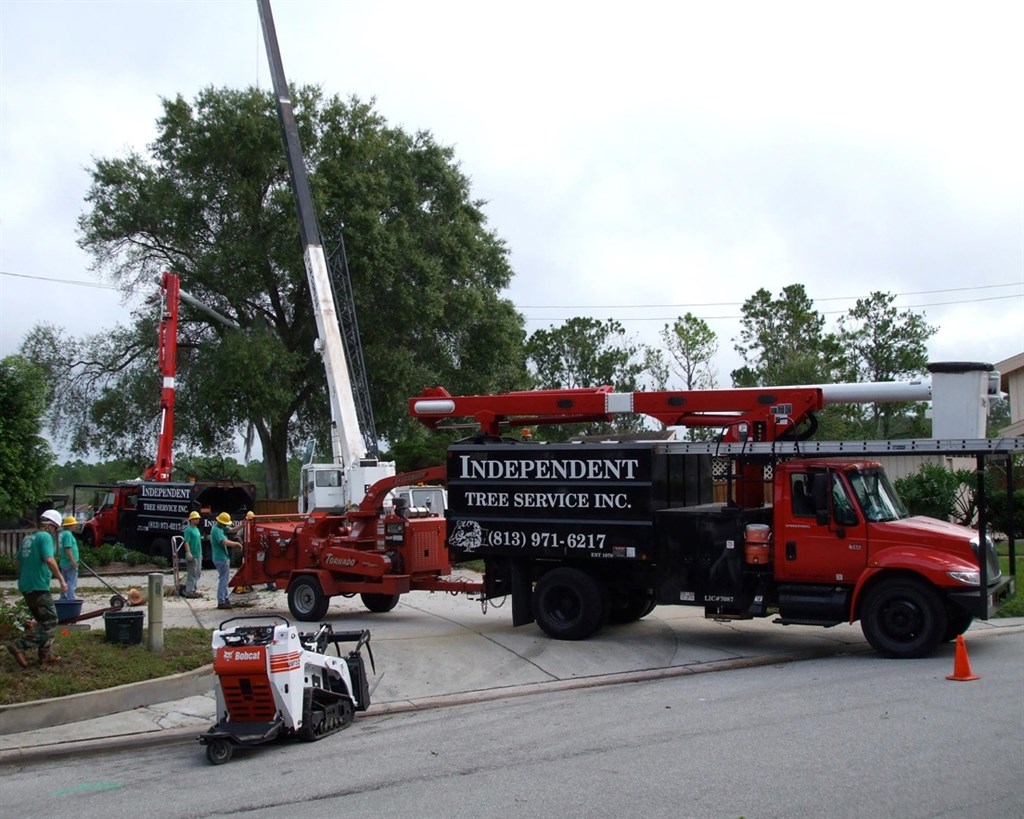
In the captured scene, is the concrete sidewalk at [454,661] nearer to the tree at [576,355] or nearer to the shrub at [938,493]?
the shrub at [938,493]

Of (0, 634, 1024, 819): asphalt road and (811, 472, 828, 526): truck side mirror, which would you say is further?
(811, 472, 828, 526): truck side mirror

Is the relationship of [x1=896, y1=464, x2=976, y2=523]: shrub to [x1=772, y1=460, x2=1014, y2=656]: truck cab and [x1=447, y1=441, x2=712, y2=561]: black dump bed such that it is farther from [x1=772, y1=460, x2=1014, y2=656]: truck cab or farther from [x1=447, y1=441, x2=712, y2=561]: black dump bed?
[x1=772, y1=460, x2=1014, y2=656]: truck cab

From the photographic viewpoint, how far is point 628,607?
15656 mm

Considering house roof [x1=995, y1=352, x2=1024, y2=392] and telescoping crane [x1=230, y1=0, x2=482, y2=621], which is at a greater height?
house roof [x1=995, y1=352, x2=1024, y2=392]

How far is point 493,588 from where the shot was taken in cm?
1565

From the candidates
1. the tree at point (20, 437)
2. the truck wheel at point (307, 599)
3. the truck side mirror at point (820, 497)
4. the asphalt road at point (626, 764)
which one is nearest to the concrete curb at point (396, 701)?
the asphalt road at point (626, 764)

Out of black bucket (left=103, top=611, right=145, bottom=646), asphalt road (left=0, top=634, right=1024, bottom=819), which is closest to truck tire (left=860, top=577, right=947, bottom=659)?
asphalt road (left=0, top=634, right=1024, bottom=819)

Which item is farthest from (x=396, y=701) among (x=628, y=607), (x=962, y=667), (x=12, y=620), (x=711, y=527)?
(x=962, y=667)

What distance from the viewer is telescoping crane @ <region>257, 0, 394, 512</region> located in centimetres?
2512

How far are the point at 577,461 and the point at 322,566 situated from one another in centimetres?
491

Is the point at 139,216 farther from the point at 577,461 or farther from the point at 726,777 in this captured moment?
the point at 726,777

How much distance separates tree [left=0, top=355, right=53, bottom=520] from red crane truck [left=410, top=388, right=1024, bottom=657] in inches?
465

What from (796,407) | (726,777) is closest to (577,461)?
(796,407)

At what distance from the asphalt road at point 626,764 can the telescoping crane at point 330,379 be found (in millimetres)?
13794
